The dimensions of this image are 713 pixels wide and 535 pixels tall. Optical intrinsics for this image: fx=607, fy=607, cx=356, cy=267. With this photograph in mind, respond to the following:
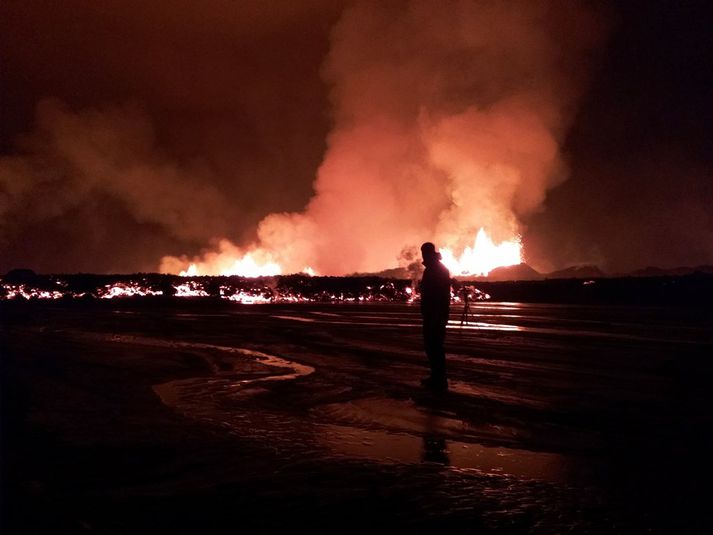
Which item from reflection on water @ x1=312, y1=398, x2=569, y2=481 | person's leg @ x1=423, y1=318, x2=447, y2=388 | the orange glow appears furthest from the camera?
the orange glow

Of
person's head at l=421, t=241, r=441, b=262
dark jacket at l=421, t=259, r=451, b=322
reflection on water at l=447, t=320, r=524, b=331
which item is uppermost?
person's head at l=421, t=241, r=441, b=262

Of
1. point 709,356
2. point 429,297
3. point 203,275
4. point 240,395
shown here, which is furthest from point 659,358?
point 203,275

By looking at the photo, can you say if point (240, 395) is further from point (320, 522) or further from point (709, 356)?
point (709, 356)

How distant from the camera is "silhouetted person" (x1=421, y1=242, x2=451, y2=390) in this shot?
30.9ft

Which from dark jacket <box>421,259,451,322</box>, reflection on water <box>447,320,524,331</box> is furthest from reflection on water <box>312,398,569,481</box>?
reflection on water <box>447,320,524,331</box>

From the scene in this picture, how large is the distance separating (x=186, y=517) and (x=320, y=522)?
922 millimetres

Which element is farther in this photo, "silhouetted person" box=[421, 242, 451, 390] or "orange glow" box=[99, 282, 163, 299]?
"orange glow" box=[99, 282, 163, 299]

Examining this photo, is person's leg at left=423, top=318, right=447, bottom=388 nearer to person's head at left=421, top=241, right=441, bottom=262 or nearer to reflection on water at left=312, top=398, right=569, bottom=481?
person's head at left=421, top=241, right=441, bottom=262

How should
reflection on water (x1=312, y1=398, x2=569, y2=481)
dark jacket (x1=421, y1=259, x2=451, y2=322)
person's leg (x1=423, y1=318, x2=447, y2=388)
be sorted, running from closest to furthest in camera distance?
1. reflection on water (x1=312, y1=398, x2=569, y2=481)
2. person's leg (x1=423, y1=318, x2=447, y2=388)
3. dark jacket (x1=421, y1=259, x2=451, y2=322)

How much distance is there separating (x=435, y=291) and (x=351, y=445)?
427 cm

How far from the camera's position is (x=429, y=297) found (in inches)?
389

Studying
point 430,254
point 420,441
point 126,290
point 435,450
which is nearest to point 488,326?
point 430,254

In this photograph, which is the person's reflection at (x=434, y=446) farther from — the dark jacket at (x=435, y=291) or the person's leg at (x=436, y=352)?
the dark jacket at (x=435, y=291)

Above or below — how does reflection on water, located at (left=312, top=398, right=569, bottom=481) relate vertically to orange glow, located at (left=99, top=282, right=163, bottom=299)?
below
